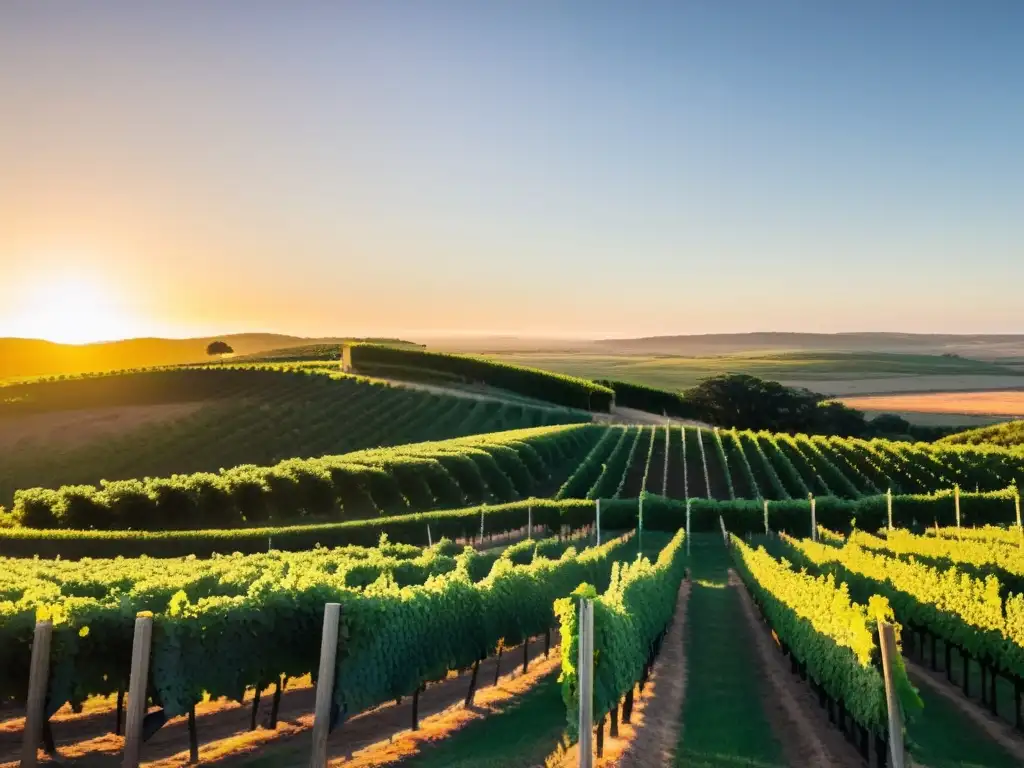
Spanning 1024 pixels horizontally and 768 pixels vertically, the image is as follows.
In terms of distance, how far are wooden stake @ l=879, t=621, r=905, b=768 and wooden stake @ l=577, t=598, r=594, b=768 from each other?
3718 millimetres

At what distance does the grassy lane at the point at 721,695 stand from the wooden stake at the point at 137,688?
277 inches

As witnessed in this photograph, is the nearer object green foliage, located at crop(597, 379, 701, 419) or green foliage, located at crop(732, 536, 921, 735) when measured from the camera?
green foliage, located at crop(732, 536, 921, 735)

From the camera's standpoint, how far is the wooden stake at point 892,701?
37.2 feet

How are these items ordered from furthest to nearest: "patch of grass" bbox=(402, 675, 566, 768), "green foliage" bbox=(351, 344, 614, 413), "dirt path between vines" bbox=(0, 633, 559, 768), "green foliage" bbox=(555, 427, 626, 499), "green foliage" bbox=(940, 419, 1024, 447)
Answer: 1. "green foliage" bbox=(351, 344, 614, 413)
2. "green foliage" bbox=(940, 419, 1024, 447)
3. "green foliage" bbox=(555, 427, 626, 499)
4. "dirt path between vines" bbox=(0, 633, 559, 768)
5. "patch of grass" bbox=(402, 675, 566, 768)

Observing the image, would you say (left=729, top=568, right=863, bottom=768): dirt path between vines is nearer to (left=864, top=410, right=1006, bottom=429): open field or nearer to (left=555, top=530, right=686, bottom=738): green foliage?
(left=555, top=530, right=686, bottom=738): green foliage

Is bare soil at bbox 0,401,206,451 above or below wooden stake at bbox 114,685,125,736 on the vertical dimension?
below

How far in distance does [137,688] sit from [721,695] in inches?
373

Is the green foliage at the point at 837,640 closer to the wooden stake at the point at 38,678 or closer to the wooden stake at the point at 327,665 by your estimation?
the wooden stake at the point at 327,665

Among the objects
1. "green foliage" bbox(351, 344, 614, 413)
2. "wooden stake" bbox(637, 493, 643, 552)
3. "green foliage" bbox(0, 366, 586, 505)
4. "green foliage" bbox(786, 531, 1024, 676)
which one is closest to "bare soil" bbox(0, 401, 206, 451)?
"green foliage" bbox(0, 366, 586, 505)

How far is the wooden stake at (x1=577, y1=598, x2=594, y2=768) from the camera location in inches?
430

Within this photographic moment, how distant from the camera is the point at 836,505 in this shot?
40.5 m

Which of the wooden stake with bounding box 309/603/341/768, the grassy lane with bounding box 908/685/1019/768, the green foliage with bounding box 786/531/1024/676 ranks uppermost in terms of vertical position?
the wooden stake with bounding box 309/603/341/768

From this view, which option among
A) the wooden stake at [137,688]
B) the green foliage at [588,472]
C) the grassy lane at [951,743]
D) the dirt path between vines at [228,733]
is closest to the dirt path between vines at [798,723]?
the grassy lane at [951,743]

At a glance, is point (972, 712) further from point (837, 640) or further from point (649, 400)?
point (649, 400)
